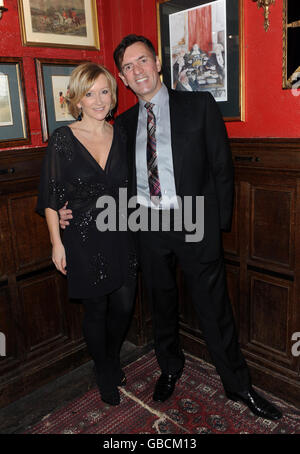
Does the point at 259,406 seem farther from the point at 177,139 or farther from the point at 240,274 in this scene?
the point at 177,139

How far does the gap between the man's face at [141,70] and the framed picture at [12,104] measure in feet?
2.42

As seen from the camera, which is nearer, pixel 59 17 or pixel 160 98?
pixel 160 98

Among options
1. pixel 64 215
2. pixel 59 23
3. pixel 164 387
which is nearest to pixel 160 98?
pixel 64 215

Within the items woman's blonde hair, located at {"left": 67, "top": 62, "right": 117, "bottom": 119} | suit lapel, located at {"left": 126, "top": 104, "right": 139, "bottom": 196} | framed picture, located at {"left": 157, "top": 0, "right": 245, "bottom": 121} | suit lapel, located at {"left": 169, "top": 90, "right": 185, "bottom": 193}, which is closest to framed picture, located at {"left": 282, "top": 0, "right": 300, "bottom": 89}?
framed picture, located at {"left": 157, "top": 0, "right": 245, "bottom": 121}

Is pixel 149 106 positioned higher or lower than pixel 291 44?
lower

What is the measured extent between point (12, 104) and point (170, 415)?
2.20m

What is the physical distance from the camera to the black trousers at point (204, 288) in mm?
2320

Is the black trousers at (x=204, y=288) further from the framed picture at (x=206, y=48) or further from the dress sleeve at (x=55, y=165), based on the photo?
the framed picture at (x=206, y=48)

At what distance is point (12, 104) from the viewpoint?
8.20 ft

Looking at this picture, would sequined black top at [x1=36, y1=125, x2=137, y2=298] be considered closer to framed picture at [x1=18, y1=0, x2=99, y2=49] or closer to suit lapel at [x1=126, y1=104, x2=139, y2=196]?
suit lapel at [x1=126, y1=104, x2=139, y2=196]

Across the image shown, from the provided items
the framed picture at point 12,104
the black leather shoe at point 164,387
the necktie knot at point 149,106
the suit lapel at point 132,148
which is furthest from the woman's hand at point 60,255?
the black leather shoe at point 164,387

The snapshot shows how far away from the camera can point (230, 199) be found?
227 centimetres

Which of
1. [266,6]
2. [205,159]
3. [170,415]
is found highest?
[266,6]

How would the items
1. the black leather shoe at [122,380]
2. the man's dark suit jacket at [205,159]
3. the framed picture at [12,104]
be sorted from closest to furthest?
the man's dark suit jacket at [205,159]
the framed picture at [12,104]
the black leather shoe at [122,380]
